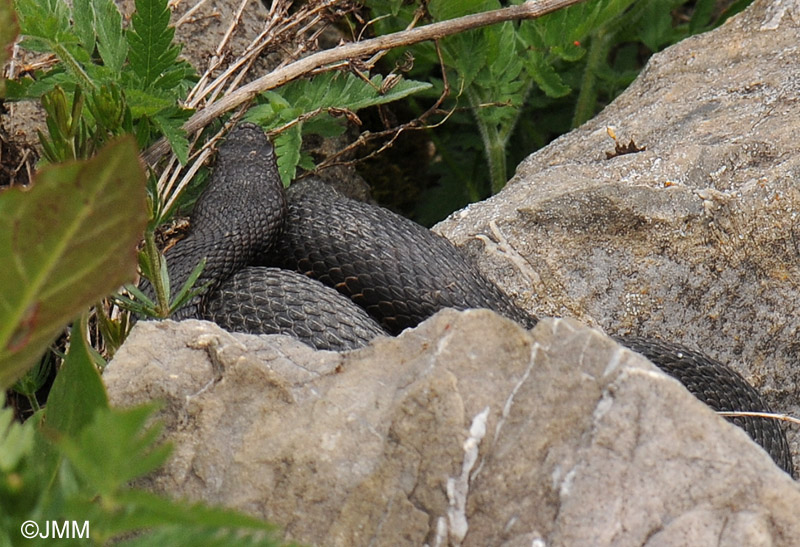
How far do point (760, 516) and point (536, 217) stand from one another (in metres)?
1.81

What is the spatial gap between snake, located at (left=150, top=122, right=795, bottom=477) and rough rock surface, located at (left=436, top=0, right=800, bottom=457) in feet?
0.56

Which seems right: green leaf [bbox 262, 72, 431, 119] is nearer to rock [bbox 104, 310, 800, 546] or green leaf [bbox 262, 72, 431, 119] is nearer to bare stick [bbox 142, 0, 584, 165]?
bare stick [bbox 142, 0, 584, 165]

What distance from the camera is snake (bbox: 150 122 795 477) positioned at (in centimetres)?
283

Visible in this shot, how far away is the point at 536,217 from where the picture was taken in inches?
125

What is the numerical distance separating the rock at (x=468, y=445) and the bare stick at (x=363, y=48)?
1720mm

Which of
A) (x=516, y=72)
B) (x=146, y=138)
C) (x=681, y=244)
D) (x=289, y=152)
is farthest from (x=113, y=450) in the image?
(x=516, y=72)

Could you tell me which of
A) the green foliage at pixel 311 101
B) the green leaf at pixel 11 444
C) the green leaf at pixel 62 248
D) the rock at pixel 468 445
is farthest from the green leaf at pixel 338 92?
the green leaf at pixel 11 444

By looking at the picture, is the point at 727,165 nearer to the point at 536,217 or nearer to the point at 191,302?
the point at 536,217

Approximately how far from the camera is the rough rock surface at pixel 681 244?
9.97 ft

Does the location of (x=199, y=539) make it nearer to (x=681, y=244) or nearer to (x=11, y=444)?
(x=11, y=444)

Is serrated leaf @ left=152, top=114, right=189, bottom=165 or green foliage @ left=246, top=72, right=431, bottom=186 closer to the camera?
serrated leaf @ left=152, top=114, right=189, bottom=165

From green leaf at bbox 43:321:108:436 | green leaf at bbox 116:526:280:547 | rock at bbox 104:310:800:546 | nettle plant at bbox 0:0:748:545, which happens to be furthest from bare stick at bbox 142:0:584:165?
green leaf at bbox 116:526:280:547

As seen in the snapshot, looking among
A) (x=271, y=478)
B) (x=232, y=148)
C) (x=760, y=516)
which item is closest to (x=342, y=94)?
(x=232, y=148)

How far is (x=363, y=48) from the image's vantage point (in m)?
3.40
